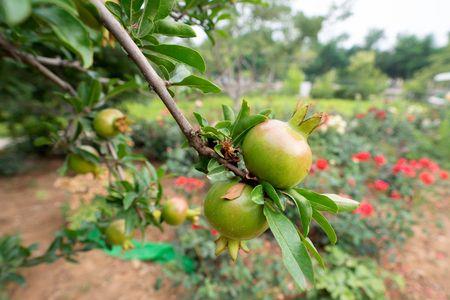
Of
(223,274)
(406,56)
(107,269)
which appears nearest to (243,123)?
(223,274)

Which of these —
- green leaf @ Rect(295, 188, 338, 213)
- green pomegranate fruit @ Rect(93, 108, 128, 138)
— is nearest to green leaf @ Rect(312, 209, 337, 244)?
green leaf @ Rect(295, 188, 338, 213)

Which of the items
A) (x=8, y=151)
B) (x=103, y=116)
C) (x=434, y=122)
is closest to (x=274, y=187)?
(x=103, y=116)

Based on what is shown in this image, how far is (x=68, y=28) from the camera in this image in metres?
0.31

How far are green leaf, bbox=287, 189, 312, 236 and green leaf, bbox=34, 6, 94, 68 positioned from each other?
327 millimetres

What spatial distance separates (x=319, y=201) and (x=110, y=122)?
68 centimetres

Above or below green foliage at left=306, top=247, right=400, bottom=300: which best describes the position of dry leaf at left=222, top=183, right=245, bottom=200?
above

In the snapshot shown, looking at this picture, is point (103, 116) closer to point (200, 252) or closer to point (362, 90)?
point (200, 252)

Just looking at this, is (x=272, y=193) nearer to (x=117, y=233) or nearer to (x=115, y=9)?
(x=115, y=9)

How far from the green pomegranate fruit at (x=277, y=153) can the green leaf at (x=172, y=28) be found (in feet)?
0.65

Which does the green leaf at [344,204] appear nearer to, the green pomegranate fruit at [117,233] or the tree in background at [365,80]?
the green pomegranate fruit at [117,233]

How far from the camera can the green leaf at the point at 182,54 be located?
46 centimetres

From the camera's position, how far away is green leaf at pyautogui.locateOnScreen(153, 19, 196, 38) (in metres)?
0.49

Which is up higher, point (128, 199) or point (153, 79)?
point (153, 79)

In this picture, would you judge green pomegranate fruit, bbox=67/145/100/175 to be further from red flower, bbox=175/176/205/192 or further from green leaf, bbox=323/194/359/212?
red flower, bbox=175/176/205/192
